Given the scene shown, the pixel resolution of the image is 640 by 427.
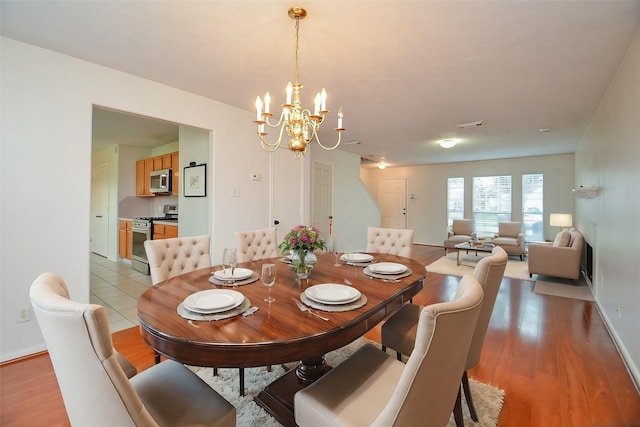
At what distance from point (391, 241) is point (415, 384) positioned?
7.00ft

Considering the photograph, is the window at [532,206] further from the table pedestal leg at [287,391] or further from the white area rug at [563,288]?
the table pedestal leg at [287,391]

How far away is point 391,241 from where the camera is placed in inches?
113

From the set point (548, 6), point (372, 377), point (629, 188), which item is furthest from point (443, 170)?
point (372, 377)

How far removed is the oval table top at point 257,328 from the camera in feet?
3.19

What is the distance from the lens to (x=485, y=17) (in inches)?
72.5

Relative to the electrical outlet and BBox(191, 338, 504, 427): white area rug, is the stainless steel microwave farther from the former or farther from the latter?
BBox(191, 338, 504, 427): white area rug

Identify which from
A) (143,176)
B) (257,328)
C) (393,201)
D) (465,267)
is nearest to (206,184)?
(257,328)

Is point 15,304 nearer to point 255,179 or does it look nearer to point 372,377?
point 255,179

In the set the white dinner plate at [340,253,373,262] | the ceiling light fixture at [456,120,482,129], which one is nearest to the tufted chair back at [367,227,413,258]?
the white dinner plate at [340,253,373,262]

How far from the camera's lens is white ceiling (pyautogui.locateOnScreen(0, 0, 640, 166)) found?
179 cm

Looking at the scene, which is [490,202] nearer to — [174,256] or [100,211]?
[174,256]

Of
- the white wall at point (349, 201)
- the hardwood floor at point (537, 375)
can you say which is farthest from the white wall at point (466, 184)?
the hardwood floor at point (537, 375)

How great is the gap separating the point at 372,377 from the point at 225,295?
0.78 m

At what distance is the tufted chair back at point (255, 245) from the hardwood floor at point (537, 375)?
42.6 inches
